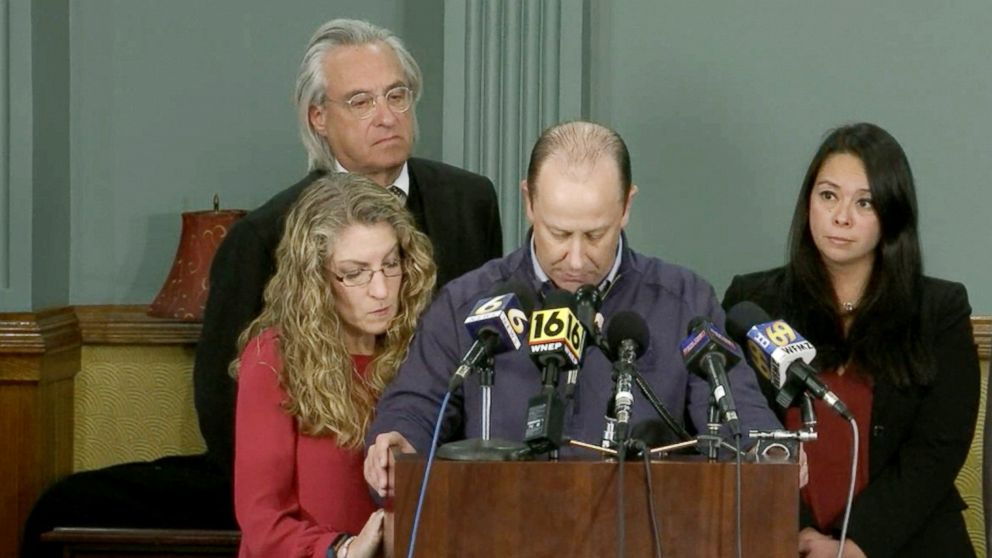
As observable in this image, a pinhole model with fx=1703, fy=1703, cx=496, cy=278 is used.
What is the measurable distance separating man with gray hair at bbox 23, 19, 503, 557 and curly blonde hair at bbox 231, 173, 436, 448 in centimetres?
40

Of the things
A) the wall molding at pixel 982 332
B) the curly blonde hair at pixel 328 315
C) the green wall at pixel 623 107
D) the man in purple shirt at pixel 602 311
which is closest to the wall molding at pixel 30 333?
the green wall at pixel 623 107

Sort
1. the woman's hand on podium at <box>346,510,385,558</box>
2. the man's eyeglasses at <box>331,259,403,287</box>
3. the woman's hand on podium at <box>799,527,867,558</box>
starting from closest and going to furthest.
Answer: the woman's hand on podium at <box>346,510,385,558</box> < the man's eyeglasses at <box>331,259,403,287</box> < the woman's hand on podium at <box>799,527,867,558</box>

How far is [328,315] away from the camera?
314 centimetres

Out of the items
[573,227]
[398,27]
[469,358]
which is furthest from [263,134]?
[469,358]

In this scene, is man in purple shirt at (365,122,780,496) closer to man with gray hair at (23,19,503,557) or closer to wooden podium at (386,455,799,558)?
wooden podium at (386,455,799,558)

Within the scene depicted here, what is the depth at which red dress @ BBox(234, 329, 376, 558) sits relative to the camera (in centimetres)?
301

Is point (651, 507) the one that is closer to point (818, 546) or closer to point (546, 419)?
point (546, 419)

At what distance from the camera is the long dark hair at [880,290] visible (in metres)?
3.64

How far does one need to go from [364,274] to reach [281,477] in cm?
40

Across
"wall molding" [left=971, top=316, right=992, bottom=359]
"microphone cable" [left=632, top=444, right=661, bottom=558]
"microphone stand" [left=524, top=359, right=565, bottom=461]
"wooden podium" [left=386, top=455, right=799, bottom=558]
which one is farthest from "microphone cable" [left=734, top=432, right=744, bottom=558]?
"wall molding" [left=971, top=316, right=992, bottom=359]

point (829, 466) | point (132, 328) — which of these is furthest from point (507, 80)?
point (829, 466)

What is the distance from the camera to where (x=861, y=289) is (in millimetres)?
3729

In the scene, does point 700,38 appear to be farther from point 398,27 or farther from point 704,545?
point 704,545

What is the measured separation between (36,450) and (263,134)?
117cm
